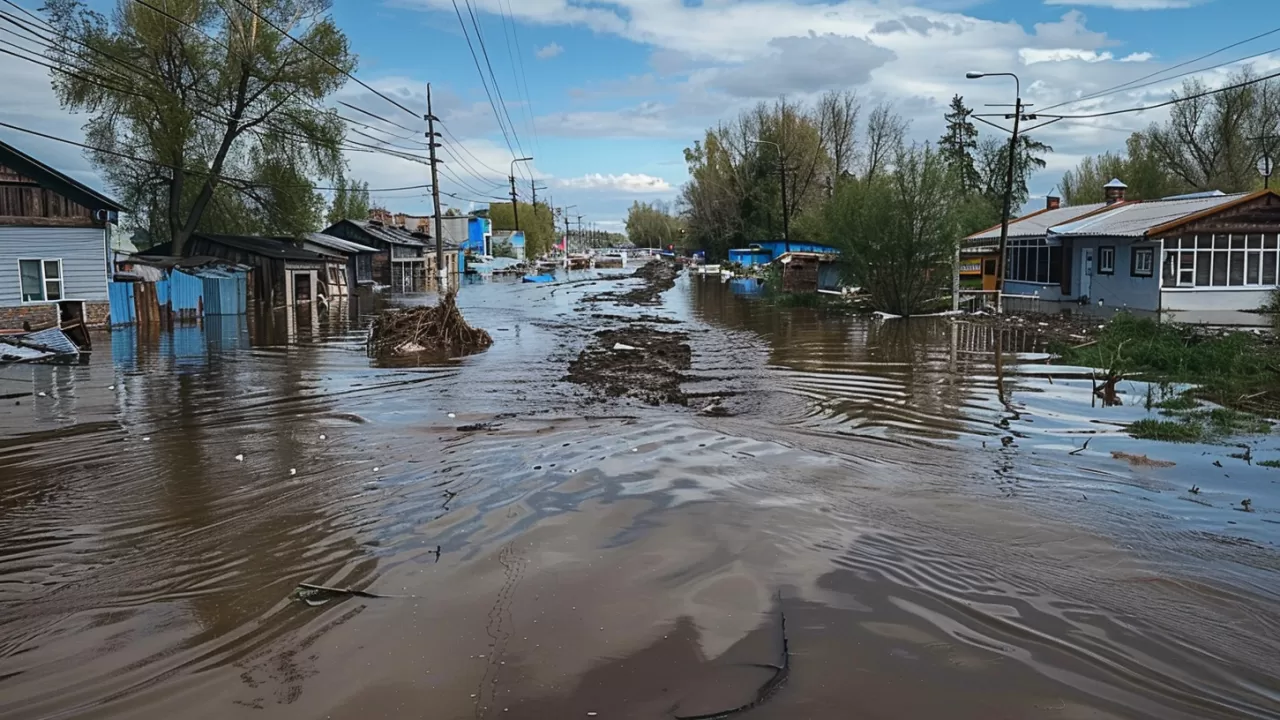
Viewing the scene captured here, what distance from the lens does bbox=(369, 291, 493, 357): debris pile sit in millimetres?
22016

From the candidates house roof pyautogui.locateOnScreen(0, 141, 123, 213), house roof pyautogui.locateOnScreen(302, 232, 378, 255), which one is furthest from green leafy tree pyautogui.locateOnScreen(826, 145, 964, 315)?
house roof pyautogui.locateOnScreen(302, 232, 378, 255)

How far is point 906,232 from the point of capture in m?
30.1

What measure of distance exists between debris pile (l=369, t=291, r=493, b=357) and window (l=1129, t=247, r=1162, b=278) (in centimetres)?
2253

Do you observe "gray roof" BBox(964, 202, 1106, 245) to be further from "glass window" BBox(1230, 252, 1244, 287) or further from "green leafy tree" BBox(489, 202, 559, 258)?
"green leafy tree" BBox(489, 202, 559, 258)

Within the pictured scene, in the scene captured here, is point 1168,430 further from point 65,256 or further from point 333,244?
point 333,244

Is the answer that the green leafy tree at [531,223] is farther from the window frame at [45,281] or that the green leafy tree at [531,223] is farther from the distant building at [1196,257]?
the window frame at [45,281]

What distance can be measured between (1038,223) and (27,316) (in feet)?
128

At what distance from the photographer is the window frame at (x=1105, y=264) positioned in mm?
34031

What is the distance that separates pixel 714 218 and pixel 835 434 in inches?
3447

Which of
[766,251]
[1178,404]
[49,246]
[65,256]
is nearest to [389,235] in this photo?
[766,251]

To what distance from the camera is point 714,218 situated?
3856 inches

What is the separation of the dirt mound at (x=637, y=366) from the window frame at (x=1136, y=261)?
669 inches

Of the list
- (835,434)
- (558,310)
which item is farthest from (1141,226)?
(835,434)

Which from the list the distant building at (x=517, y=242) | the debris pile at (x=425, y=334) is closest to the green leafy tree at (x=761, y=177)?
the distant building at (x=517, y=242)
